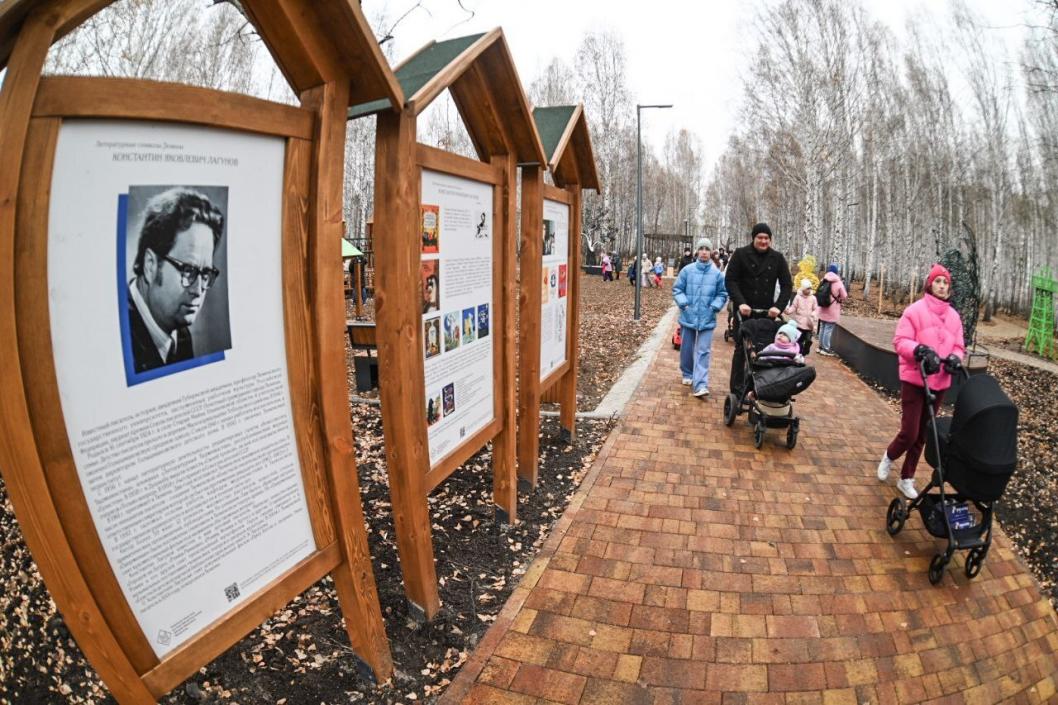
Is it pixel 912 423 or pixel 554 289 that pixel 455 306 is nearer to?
pixel 554 289

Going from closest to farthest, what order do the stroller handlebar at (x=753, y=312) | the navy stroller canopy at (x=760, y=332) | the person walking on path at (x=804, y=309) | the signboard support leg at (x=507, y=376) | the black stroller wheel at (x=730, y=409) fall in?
the signboard support leg at (x=507, y=376) → the navy stroller canopy at (x=760, y=332) → the black stroller wheel at (x=730, y=409) → the stroller handlebar at (x=753, y=312) → the person walking on path at (x=804, y=309)

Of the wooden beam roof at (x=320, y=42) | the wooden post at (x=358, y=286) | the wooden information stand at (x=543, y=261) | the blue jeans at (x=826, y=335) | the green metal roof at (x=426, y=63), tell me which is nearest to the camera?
the wooden beam roof at (x=320, y=42)

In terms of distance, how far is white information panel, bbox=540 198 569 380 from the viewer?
5230mm

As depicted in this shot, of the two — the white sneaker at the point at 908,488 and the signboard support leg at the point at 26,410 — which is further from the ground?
the signboard support leg at the point at 26,410

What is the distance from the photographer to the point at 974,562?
3928 millimetres

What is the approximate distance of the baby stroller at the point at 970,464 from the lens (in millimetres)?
3590

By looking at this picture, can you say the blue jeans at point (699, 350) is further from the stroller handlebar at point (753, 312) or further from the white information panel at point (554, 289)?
the white information panel at point (554, 289)

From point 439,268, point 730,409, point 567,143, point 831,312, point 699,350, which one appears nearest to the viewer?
point 439,268

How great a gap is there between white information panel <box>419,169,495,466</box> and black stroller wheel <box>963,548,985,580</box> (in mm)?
3271

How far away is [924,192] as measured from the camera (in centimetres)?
2898

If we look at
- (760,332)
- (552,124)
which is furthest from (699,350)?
(552,124)

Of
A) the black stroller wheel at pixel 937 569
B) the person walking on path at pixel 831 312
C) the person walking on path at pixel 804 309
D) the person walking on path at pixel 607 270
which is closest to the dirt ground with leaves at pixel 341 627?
the black stroller wheel at pixel 937 569

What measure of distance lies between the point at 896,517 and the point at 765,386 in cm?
176

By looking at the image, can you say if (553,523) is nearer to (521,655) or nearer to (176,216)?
(521,655)
